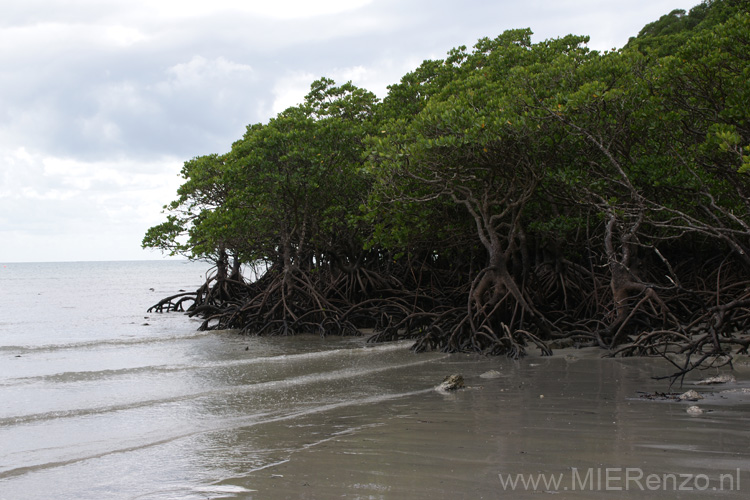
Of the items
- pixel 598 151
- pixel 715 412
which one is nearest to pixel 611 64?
pixel 598 151

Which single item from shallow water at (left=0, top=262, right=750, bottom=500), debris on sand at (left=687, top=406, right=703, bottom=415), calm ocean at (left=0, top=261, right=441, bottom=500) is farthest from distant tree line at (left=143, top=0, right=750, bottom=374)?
calm ocean at (left=0, top=261, right=441, bottom=500)

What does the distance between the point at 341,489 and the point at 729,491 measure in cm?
217

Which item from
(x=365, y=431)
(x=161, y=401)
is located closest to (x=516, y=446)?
(x=365, y=431)

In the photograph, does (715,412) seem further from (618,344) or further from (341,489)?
(618,344)

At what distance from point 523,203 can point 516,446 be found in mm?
6518

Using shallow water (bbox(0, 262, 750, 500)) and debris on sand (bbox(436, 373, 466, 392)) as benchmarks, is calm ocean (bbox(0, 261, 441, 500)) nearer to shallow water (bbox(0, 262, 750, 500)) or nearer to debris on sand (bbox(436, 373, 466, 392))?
shallow water (bbox(0, 262, 750, 500))

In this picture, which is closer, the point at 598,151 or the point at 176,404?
the point at 176,404

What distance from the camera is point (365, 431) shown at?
5.16 m

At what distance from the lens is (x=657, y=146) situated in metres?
9.73

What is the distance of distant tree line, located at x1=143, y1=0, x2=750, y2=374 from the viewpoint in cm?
815

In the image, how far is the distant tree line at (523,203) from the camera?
8.15 metres

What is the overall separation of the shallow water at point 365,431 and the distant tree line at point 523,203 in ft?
4.28

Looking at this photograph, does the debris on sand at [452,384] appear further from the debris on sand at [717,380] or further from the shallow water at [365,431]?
the debris on sand at [717,380]

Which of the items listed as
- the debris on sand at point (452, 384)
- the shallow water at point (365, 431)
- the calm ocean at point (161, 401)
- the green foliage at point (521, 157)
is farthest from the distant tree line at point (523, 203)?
the debris on sand at point (452, 384)
